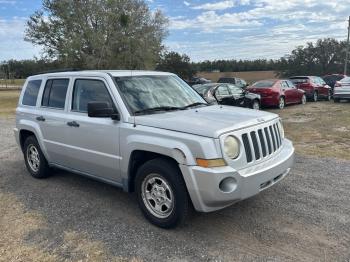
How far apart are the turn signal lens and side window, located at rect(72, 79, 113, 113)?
160cm

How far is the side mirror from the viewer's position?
14.9 ft

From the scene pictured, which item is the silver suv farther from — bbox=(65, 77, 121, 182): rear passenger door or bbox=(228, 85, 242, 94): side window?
bbox=(228, 85, 242, 94): side window

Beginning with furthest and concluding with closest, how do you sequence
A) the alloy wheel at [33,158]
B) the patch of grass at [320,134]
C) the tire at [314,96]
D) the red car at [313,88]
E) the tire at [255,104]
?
1. the tire at [314,96]
2. the red car at [313,88]
3. the tire at [255,104]
4. the patch of grass at [320,134]
5. the alloy wheel at [33,158]

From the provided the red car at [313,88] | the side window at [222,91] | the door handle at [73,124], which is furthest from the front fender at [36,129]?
the red car at [313,88]

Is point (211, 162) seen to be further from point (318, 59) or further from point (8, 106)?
point (318, 59)

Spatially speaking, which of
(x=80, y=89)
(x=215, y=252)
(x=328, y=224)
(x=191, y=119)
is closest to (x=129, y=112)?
(x=191, y=119)

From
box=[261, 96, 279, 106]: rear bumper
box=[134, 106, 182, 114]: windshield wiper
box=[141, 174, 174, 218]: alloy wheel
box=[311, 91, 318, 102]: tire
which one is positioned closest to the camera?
box=[141, 174, 174, 218]: alloy wheel

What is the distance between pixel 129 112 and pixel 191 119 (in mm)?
831

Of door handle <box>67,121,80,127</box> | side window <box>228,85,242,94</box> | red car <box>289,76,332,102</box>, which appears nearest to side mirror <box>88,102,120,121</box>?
door handle <box>67,121,80,127</box>

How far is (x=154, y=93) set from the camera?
5.16 meters

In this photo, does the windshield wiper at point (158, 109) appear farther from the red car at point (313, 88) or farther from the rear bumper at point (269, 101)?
the red car at point (313, 88)

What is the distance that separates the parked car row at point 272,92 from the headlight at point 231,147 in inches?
322

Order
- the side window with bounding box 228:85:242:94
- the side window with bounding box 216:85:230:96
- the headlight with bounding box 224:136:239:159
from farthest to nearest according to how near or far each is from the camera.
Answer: the side window with bounding box 228:85:242:94
the side window with bounding box 216:85:230:96
the headlight with bounding box 224:136:239:159

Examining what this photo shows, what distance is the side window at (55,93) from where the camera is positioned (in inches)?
227
